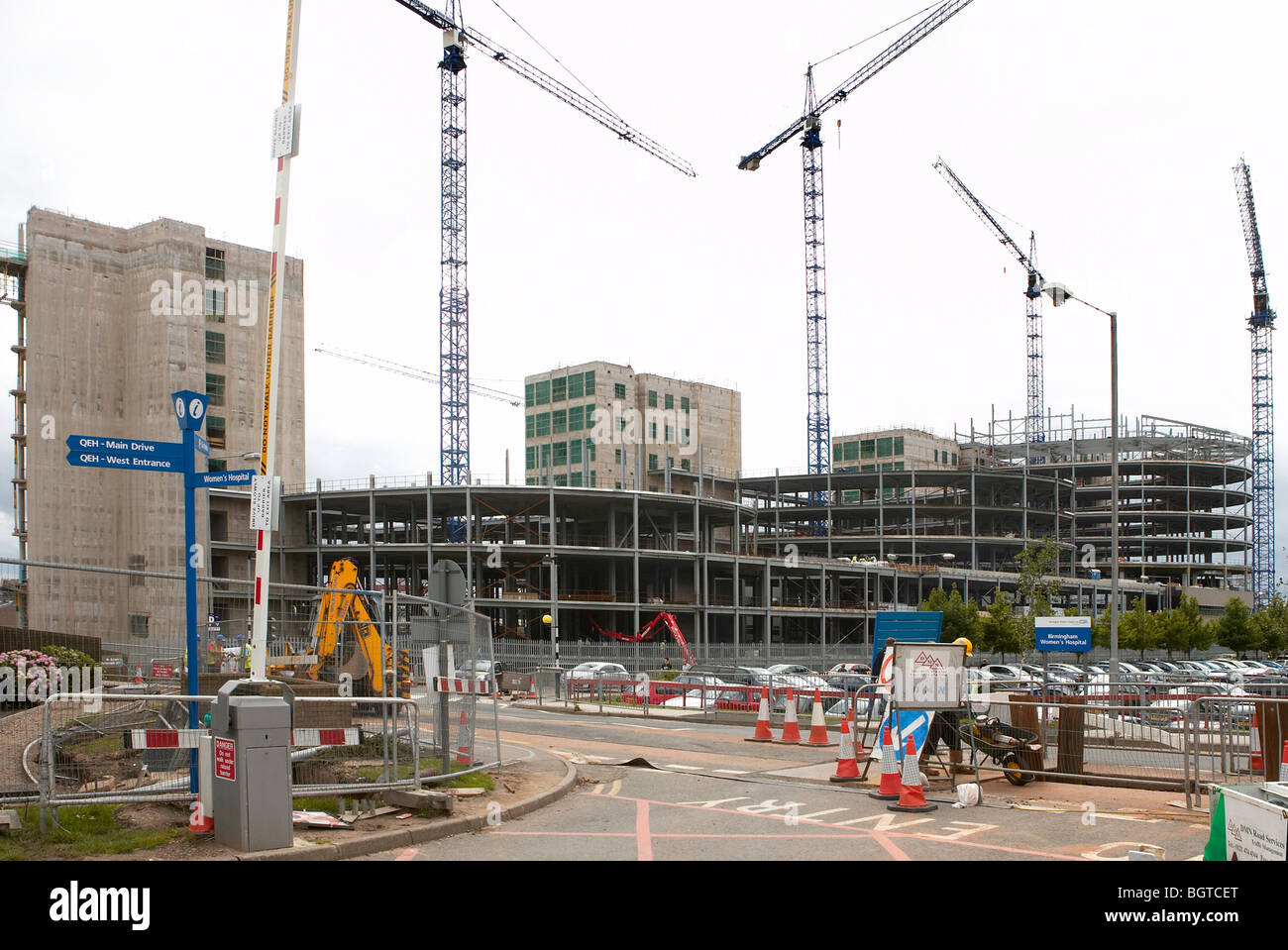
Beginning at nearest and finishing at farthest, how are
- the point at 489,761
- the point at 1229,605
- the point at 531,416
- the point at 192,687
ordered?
the point at 192,687 → the point at 489,761 → the point at 1229,605 → the point at 531,416

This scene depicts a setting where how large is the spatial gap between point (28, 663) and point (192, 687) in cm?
569

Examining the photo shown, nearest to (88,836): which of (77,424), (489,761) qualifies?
(489,761)

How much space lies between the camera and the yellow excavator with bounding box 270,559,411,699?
521 inches

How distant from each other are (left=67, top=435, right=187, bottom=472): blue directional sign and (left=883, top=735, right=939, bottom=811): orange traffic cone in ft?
27.2

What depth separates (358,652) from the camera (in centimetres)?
1823

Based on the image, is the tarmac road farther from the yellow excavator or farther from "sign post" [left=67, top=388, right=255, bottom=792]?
"sign post" [left=67, top=388, right=255, bottom=792]

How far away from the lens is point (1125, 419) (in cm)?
11056

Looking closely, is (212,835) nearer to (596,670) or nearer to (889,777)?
(889,777)

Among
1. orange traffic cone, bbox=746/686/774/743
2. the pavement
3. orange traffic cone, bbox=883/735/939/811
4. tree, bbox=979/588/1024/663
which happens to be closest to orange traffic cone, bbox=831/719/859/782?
orange traffic cone, bbox=883/735/939/811

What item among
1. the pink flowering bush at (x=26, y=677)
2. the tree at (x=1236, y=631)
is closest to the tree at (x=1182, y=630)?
the tree at (x=1236, y=631)

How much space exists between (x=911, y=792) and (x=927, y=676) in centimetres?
177

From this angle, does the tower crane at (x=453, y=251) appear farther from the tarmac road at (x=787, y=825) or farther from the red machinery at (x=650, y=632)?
the tarmac road at (x=787, y=825)
